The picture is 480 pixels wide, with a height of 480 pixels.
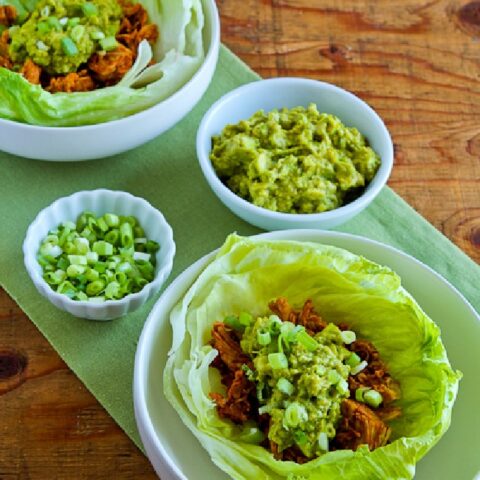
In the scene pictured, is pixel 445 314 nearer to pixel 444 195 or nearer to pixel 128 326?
pixel 444 195

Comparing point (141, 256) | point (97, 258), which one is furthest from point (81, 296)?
point (141, 256)

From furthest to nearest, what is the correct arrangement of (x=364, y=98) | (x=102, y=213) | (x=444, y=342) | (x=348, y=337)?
(x=364, y=98), (x=102, y=213), (x=444, y=342), (x=348, y=337)

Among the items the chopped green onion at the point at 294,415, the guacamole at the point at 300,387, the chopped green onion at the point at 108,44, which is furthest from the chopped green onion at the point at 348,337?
the chopped green onion at the point at 108,44

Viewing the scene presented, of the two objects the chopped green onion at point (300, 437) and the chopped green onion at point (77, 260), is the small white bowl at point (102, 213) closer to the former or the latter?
the chopped green onion at point (77, 260)

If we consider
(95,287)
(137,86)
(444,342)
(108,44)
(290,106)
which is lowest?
(444,342)

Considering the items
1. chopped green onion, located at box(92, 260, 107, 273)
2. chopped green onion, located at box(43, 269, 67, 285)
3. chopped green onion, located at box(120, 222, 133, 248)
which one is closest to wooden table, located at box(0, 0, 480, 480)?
chopped green onion, located at box(43, 269, 67, 285)

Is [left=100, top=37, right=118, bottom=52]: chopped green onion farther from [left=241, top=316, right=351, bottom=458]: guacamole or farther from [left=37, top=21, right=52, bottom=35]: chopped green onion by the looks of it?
[left=241, top=316, right=351, bottom=458]: guacamole

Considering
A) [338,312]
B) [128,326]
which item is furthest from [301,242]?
[128,326]

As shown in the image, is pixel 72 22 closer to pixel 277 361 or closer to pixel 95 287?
pixel 95 287
